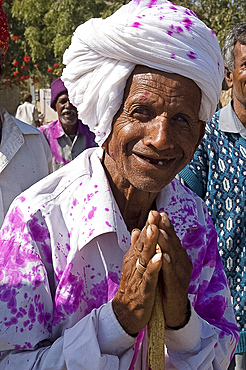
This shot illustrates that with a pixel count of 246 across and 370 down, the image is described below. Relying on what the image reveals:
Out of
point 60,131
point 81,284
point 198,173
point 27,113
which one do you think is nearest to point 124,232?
point 81,284

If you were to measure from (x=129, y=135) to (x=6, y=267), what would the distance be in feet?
2.21

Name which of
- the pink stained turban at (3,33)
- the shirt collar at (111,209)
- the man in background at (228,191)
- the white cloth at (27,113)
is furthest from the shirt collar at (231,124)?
the white cloth at (27,113)

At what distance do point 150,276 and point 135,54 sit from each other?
0.83 meters

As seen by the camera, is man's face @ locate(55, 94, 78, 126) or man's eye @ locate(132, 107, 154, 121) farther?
man's face @ locate(55, 94, 78, 126)

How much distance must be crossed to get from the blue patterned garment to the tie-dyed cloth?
0.93 metres

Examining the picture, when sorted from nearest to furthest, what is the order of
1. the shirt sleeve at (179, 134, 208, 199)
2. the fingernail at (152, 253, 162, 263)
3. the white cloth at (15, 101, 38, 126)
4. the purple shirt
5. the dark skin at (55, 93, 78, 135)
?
the fingernail at (152, 253, 162, 263) → the shirt sleeve at (179, 134, 208, 199) → the purple shirt → the dark skin at (55, 93, 78, 135) → the white cloth at (15, 101, 38, 126)

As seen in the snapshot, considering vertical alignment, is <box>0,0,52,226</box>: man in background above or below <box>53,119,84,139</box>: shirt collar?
above

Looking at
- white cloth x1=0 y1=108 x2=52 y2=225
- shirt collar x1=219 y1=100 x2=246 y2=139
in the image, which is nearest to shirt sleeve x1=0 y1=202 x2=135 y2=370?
white cloth x1=0 y1=108 x2=52 y2=225

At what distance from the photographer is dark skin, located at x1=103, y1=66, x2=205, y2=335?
177cm

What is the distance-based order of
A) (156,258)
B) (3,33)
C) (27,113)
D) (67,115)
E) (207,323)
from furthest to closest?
(27,113) → (67,115) → (3,33) → (207,323) → (156,258)

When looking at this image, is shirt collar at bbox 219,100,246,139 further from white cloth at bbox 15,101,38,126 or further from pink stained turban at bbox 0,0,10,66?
white cloth at bbox 15,101,38,126

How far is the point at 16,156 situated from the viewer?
3639 millimetres

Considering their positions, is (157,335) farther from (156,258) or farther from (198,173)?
(198,173)

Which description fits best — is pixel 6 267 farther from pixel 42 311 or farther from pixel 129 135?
pixel 129 135
